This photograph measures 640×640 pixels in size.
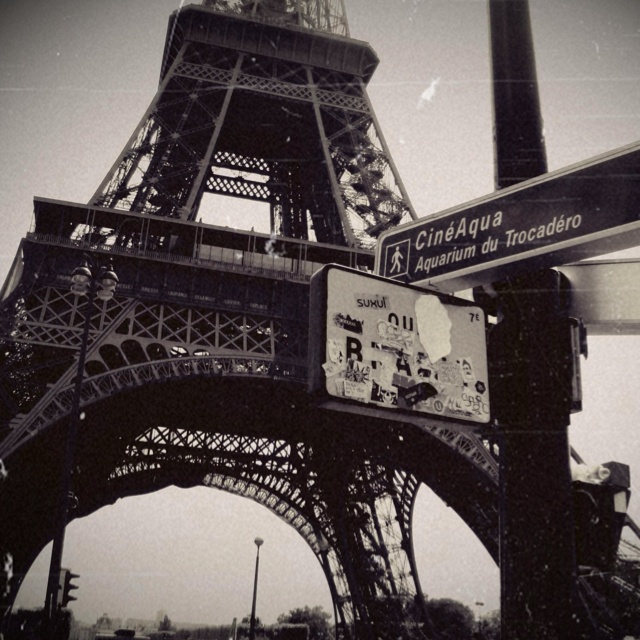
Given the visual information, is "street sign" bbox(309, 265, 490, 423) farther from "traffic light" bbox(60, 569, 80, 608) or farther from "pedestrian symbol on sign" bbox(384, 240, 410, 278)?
"traffic light" bbox(60, 569, 80, 608)

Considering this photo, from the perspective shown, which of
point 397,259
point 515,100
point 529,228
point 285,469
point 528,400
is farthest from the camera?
point 285,469

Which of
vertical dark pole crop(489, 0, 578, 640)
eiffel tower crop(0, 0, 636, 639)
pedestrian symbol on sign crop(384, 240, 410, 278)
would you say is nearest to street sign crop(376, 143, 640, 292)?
pedestrian symbol on sign crop(384, 240, 410, 278)

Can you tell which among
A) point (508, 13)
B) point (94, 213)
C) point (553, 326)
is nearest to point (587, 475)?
point (553, 326)

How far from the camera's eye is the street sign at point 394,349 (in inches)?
105

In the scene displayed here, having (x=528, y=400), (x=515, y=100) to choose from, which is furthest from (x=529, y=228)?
(x=528, y=400)

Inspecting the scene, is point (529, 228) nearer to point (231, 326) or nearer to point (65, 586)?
point (65, 586)

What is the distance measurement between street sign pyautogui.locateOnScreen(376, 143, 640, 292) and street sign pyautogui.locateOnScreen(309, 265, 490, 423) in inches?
7.5

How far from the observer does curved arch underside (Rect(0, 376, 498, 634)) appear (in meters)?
23.0

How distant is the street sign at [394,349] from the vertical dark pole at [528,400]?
0.14m

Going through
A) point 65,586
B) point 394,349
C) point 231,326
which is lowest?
point 65,586

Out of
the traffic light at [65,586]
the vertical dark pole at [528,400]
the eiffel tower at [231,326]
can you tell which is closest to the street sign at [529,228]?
the vertical dark pole at [528,400]

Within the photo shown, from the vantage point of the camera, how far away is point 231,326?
23844mm

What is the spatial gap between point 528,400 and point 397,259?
39.0 inches

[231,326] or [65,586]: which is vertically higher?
[231,326]
